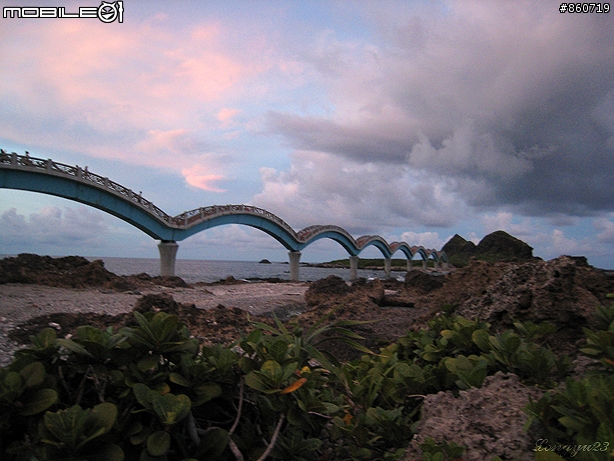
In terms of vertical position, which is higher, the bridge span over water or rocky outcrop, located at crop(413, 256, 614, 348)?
the bridge span over water

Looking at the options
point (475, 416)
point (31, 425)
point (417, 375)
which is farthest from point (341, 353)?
point (31, 425)

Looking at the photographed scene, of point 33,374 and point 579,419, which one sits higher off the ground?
point 33,374

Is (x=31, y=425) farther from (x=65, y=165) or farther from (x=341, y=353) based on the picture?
(x=65, y=165)

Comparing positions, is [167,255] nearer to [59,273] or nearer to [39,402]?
[59,273]

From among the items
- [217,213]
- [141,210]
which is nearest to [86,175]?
[141,210]

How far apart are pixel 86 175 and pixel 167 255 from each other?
6816 mm

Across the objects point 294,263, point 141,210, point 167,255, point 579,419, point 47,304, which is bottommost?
point 47,304

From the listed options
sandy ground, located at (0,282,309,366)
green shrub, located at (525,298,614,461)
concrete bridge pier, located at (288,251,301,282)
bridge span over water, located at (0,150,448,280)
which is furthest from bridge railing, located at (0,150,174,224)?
green shrub, located at (525,298,614,461)

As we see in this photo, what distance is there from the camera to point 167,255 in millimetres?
24125

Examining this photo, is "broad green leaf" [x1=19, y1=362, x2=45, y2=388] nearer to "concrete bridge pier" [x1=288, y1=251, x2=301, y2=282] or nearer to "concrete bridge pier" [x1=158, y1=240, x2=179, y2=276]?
"concrete bridge pier" [x1=158, y1=240, x2=179, y2=276]

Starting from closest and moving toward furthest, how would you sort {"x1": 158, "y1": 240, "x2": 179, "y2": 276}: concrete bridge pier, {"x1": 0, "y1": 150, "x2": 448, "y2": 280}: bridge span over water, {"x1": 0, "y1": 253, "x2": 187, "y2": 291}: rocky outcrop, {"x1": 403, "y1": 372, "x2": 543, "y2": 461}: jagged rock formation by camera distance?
{"x1": 403, "y1": 372, "x2": 543, "y2": 461}: jagged rock formation → {"x1": 0, "y1": 253, "x2": 187, "y2": 291}: rocky outcrop → {"x1": 0, "y1": 150, "x2": 448, "y2": 280}: bridge span over water → {"x1": 158, "y1": 240, "x2": 179, "y2": 276}: concrete bridge pier

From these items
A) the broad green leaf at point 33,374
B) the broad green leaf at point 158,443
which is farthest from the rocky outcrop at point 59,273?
the broad green leaf at point 158,443

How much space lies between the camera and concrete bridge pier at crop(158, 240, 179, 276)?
2402cm

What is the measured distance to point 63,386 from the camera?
4.15 feet
